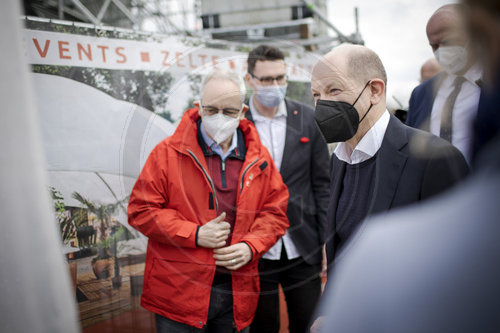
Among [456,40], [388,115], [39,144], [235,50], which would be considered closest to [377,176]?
[388,115]

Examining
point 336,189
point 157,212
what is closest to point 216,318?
point 157,212

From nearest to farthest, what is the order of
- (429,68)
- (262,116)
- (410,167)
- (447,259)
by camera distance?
(447,259) → (410,167) → (262,116) → (429,68)

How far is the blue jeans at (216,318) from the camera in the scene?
77.2 inches

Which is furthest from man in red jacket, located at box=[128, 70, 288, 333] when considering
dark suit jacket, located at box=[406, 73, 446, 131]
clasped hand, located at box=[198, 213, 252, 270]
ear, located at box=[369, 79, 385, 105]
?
dark suit jacket, located at box=[406, 73, 446, 131]

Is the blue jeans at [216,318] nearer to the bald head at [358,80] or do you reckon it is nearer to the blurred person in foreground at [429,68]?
the bald head at [358,80]

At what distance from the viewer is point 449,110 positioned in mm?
2104

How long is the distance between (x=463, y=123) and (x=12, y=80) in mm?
2028

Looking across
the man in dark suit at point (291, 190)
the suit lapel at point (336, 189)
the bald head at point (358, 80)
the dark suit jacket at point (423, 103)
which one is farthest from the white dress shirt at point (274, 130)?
the bald head at point (358, 80)

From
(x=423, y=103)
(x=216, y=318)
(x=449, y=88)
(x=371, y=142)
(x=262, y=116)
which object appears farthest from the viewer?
(x=262, y=116)

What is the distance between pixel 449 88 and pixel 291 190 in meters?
1.13

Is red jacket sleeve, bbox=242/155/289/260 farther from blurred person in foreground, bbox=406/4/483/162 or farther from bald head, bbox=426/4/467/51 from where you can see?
bald head, bbox=426/4/467/51

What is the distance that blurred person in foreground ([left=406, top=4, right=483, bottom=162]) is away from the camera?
6.53 ft

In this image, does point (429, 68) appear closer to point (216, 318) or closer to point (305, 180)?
point (305, 180)

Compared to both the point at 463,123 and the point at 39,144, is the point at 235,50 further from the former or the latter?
the point at 39,144
